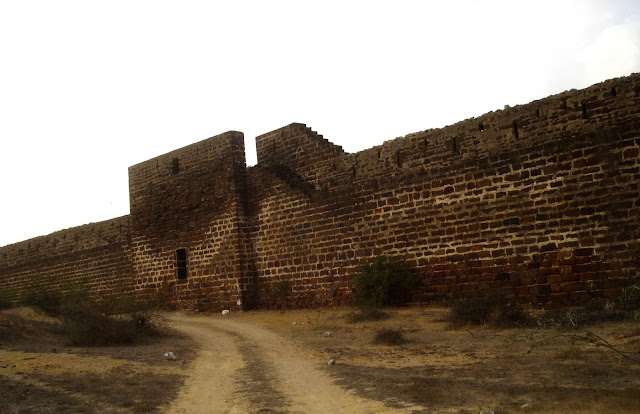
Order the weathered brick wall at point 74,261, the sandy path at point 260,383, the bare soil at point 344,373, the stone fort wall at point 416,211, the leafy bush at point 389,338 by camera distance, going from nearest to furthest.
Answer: the bare soil at point 344,373 < the sandy path at point 260,383 < the leafy bush at point 389,338 < the stone fort wall at point 416,211 < the weathered brick wall at point 74,261

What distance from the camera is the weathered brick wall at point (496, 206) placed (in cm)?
866

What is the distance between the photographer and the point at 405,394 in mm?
4938

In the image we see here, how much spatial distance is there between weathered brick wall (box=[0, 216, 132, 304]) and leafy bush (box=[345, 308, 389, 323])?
33.4ft

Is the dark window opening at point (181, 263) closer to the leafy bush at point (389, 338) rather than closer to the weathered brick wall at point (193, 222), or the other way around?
the weathered brick wall at point (193, 222)

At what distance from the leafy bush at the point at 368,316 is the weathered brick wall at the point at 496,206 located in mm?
1080

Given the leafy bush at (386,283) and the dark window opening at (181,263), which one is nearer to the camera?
the leafy bush at (386,283)

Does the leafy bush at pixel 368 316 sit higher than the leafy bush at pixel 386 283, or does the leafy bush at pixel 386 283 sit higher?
the leafy bush at pixel 386 283

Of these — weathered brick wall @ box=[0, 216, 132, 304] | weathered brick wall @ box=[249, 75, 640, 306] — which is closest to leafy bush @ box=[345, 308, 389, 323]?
weathered brick wall @ box=[249, 75, 640, 306]

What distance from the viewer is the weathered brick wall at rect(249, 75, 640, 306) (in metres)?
8.66

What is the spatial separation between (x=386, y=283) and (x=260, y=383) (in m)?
5.34

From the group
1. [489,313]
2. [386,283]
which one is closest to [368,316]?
[386,283]

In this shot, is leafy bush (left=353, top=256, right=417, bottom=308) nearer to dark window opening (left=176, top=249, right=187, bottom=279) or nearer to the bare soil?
the bare soil

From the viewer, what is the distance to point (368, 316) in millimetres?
10109

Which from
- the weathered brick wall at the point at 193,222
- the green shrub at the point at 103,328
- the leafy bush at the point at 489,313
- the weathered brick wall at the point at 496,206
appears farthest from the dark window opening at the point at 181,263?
the leafy bush at the point at 489,313
